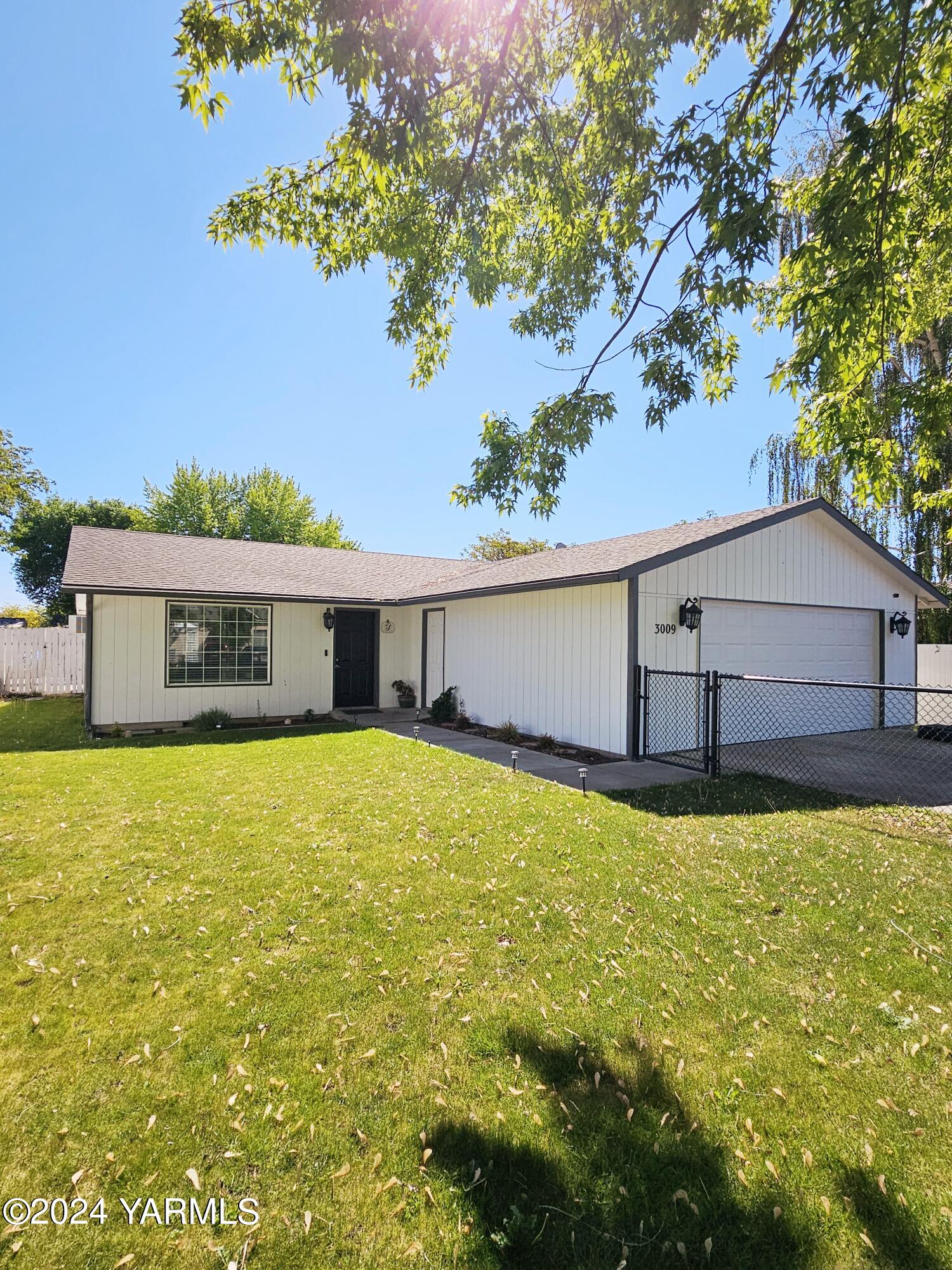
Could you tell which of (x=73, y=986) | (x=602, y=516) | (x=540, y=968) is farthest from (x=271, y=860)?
(x=602, y=516)

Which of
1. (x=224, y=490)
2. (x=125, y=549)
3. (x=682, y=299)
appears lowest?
(x=125, y=549)

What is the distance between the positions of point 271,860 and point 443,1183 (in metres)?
2.82

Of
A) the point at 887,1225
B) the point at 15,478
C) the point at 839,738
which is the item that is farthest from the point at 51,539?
the point at 887,1225

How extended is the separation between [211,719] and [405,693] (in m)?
4.37

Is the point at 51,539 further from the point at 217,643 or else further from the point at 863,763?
the point at 863,763

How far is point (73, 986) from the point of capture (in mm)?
2736

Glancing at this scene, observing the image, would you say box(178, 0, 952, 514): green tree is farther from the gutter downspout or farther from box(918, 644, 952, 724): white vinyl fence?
box(918, 644, 952, 724): white vinyl fence

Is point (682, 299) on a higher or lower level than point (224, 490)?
lower

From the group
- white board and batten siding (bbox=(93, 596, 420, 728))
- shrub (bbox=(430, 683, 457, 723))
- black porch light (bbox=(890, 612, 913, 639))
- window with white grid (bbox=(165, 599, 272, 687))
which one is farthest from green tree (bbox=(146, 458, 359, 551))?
black porch light (bbox=(890, 612, 913, 639))

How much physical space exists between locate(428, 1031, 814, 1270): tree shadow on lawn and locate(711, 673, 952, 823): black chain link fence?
4.65m

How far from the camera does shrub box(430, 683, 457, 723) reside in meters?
11.7

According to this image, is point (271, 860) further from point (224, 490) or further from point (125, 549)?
point (224, 490)

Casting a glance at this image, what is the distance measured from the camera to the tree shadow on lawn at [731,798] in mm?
5766

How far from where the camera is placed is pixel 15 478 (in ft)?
78.9
